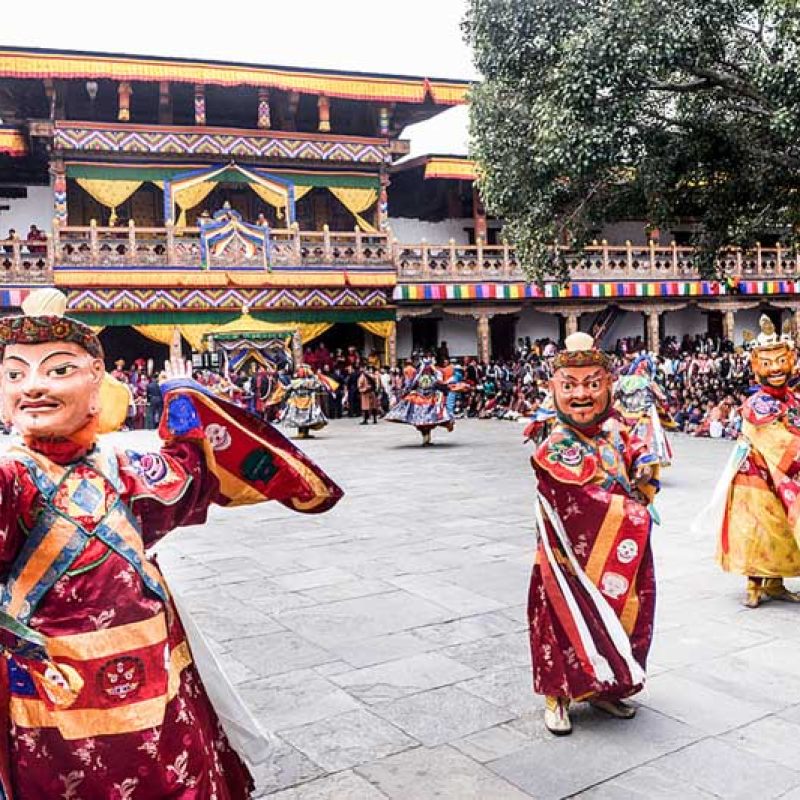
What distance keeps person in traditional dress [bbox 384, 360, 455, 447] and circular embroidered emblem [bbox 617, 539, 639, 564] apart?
1045 centimetres

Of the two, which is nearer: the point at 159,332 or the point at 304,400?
the point at 304,400

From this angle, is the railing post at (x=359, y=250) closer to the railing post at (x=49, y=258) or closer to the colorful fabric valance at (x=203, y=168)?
the colorful fabric valance at (x=203, y=168)

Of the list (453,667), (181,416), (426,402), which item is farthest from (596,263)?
(181,416)

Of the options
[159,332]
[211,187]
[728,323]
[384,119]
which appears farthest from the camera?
[728,323]

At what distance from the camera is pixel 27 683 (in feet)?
6.98

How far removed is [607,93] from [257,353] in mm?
10504

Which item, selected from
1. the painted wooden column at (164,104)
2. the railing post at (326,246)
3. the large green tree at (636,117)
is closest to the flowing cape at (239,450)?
the large green tree at (636,117)

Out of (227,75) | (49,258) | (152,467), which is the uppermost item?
(227,75)

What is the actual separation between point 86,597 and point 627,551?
2172mm

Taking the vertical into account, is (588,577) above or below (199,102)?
below

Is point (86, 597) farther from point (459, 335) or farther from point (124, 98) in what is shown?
point (459, 335)

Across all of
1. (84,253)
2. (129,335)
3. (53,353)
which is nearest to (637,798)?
(53,353)

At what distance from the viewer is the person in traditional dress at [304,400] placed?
1559cm

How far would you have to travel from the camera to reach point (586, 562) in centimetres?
357
